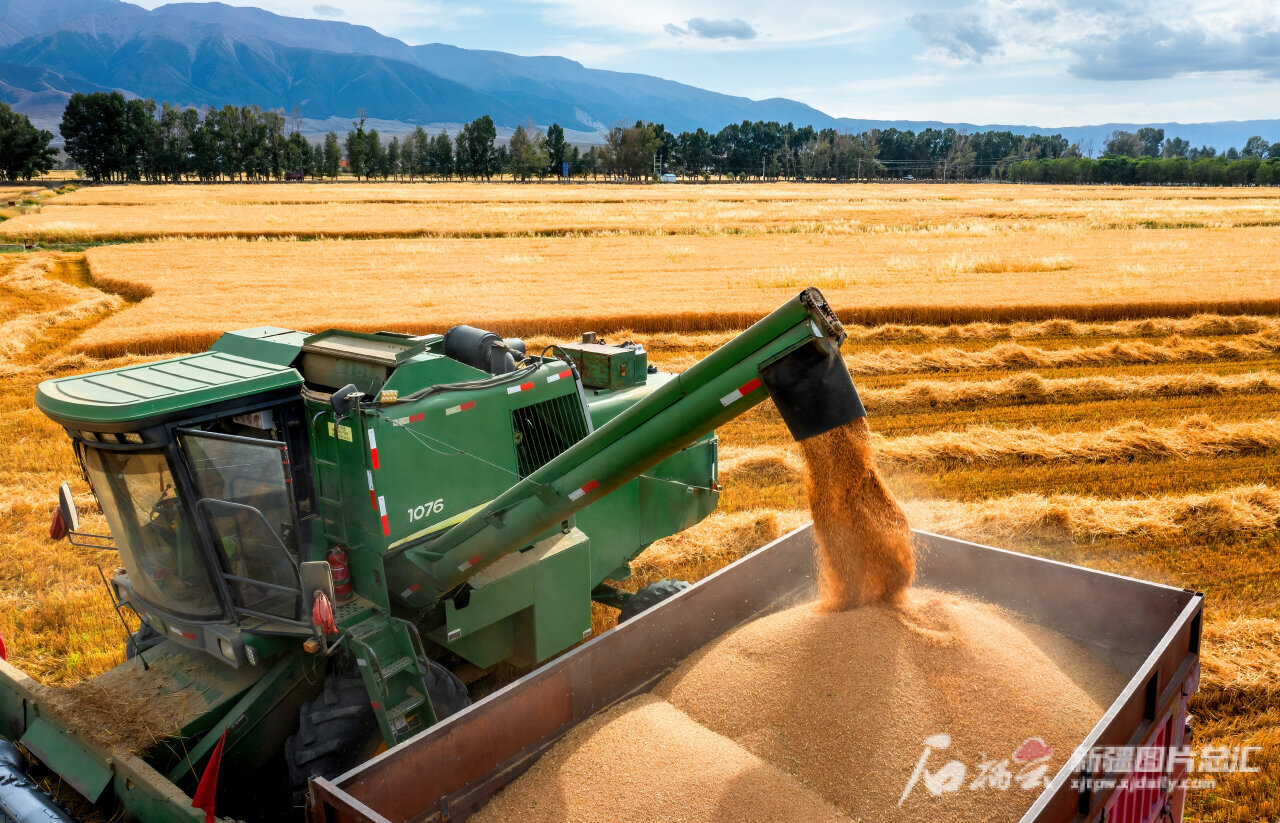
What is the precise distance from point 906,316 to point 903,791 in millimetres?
16504

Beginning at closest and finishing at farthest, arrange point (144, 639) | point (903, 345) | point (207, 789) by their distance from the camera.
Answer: point (207, 789) → point (144, 639) → point (903, 345)

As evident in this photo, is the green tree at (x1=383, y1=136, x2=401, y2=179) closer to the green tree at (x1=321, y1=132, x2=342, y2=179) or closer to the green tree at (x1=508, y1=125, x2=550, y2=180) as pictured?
the green tree at (x1=321, y1=132, x2=342, y2=179)

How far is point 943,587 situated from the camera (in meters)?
5.80

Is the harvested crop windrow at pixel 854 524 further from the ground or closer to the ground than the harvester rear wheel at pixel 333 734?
further from the ground

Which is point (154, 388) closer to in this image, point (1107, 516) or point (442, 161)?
point (1107, 516)

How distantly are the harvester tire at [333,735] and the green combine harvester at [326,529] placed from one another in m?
0.01

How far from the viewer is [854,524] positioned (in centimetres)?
481

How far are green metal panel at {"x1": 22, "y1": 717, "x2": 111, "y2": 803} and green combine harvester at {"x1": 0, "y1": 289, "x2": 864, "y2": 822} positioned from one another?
0.01 m

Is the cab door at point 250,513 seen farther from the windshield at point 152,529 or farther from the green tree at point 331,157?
the green tree at point 331,157

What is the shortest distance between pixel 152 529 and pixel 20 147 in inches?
4034

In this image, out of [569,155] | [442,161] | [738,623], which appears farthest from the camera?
[442,161]

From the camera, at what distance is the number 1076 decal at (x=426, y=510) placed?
16.0 feet

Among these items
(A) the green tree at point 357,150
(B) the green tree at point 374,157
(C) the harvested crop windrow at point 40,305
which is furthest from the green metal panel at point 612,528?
(B) the green tree at point 374,157

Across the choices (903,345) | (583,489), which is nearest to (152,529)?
(583,489)
